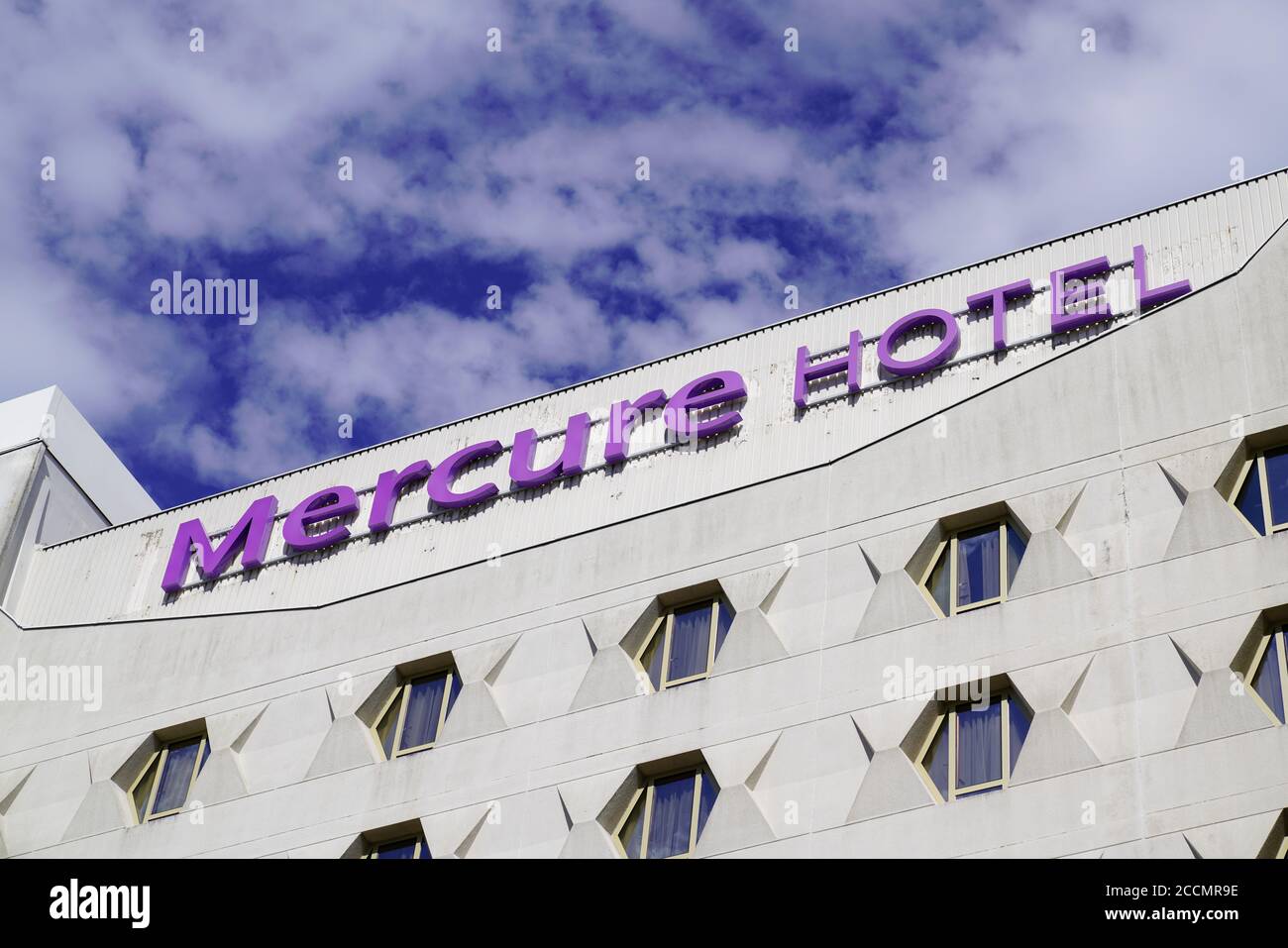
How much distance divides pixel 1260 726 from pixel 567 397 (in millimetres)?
17542

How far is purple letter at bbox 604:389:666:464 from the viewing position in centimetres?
4088

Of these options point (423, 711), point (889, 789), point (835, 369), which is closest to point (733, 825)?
point (889, 789)

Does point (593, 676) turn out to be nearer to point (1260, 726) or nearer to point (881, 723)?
point (881, 723)

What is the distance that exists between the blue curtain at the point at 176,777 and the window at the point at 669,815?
34.5 ft

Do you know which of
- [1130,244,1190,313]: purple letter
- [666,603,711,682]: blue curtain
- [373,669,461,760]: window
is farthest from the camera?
[373,669,461,760]: window

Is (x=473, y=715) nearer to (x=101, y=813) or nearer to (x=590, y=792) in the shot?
(x=590, y=792)

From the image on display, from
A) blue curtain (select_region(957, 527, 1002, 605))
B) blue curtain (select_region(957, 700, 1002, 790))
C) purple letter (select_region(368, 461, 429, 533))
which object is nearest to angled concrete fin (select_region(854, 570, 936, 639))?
blue curtain (select_region(957, 527, 1002, 605))

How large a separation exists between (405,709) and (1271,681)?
56.4 feet

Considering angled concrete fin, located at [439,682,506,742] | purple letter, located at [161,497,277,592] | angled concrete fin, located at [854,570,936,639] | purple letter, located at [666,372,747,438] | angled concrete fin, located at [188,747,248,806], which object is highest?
purple letter, located at [666,372,747,438]

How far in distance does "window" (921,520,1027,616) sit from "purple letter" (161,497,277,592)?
16.3m

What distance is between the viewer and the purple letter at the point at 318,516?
4325 centimetres

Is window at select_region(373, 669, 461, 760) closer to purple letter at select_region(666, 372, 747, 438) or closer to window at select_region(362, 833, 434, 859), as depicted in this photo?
window at select_region(362, 833, 434, 859)

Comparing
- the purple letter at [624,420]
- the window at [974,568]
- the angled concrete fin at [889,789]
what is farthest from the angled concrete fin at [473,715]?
the window at [974,568]

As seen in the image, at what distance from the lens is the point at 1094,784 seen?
31.1m
